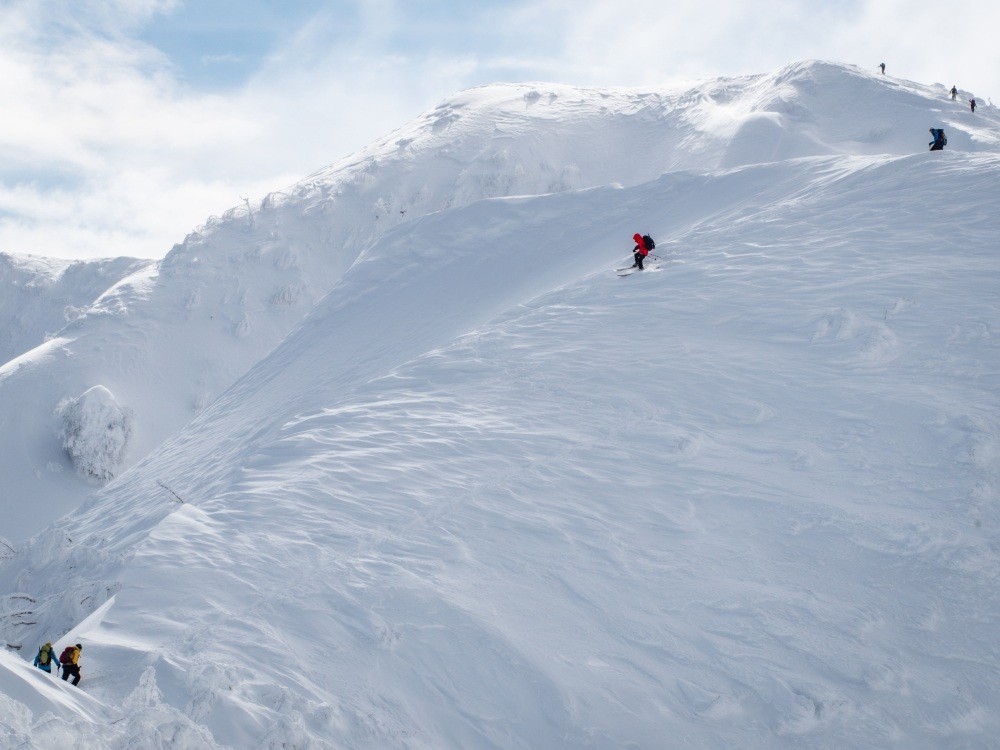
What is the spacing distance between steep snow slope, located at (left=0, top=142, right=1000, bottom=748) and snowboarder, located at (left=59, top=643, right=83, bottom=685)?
13 cm

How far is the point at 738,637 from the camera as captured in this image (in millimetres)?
6668

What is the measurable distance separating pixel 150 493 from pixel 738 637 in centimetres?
1213

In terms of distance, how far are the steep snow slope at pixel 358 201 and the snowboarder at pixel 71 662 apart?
76.9ft

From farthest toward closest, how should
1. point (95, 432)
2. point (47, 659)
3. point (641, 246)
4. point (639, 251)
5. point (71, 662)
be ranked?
point (95, 432), point (641, 246), point (639, 251), point (47, 659), point (71, 662)

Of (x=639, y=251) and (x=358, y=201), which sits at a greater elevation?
(x=358, y=201)

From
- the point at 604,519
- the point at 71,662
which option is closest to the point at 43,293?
the point at 71,662

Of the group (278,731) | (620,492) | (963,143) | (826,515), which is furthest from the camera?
(963,143)

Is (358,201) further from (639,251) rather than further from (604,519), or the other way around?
(604,519)

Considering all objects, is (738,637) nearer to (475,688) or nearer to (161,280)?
(475,688)

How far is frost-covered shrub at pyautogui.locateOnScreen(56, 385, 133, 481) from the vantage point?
28.8m

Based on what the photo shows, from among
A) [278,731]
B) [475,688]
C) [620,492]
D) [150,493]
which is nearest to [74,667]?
[278,731]

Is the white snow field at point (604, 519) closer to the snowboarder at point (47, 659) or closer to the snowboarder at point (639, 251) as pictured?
the snowboarder at point (47, 659)

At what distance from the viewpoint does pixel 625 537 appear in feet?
25.8

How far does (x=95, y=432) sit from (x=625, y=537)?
89.9ft
